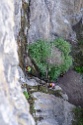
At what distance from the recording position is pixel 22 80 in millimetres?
7582

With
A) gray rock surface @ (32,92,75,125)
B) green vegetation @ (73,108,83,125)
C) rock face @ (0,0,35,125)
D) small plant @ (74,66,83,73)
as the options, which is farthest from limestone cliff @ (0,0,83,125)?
green vegetation @ (73,108,83,125)

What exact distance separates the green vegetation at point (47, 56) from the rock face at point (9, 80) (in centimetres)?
503

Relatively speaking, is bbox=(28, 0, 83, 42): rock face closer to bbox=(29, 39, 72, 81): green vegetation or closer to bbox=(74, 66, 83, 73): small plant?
bbox=(29, 39, 72, 81): green vegetation

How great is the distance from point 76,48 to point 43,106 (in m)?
3.21

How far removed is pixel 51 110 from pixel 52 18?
3206 mm

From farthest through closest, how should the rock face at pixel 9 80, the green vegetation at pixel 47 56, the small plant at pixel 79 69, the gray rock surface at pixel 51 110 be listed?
the small plant at pixel 79 69 → the green vegetation at pixel 47 56 → the gray rock surface at pixel 51 110 → the rock face at pixel 9 80

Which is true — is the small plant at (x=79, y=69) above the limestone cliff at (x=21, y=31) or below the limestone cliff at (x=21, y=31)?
below

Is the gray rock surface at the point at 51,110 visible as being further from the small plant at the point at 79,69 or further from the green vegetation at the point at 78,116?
the small plant at the point at 79,69

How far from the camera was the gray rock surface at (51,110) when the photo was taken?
7.00 m

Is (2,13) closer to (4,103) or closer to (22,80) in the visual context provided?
(4,103)

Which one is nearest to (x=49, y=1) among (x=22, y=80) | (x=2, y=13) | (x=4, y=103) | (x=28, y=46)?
(x=28, y=46)

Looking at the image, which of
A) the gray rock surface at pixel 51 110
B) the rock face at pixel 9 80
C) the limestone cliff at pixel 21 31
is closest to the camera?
the rock face at pixel 9 80

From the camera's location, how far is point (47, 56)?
28.7 feet

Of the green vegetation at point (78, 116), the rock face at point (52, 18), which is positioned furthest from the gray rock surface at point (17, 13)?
the green vegetation at point (78, 116)
